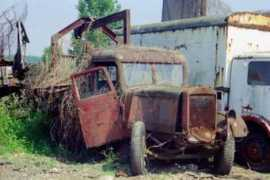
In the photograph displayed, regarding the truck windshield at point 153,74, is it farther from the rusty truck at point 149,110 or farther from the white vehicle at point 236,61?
the white vehicle at point 236,61

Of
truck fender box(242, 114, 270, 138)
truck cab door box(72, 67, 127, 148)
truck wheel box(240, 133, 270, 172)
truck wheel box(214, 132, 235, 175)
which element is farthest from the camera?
truck wheel box(240, 133, 270, 172)

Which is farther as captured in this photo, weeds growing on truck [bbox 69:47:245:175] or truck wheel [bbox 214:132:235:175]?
truck wheel [bbox 214:132:235:175]

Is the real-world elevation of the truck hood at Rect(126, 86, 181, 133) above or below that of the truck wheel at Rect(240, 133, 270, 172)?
above

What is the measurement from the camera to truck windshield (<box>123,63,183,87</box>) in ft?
31.0

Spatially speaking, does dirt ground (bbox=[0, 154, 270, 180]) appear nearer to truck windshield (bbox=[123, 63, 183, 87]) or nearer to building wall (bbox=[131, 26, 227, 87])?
truck windshield (bbox=[123, 63, 183, 87])

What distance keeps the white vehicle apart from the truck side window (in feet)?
7.92

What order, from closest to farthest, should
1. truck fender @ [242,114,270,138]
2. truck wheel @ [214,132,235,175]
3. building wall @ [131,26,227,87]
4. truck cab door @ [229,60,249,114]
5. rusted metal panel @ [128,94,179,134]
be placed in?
rusted metal panel @ [128,94,179,134] < truck wheel @ [214,132,235,175] < truck fender @ [242,114,270,138] < truck cab door @ [229,60,249,114] < building wall @ [131,26,227,87]

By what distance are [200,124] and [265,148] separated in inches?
72.5

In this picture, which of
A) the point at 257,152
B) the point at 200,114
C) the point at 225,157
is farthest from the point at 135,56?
the point at 257,152

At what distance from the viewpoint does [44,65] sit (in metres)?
11.1

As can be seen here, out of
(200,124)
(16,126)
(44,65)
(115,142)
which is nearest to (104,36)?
(44,65)

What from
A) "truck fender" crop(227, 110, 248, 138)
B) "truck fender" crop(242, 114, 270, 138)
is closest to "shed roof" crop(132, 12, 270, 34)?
"truck fender" crop(242, 114, 270, 138)

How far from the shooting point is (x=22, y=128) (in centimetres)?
1102

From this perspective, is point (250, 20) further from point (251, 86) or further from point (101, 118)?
point (101, 118)
